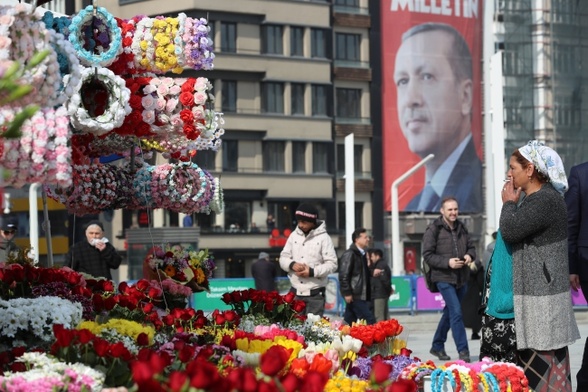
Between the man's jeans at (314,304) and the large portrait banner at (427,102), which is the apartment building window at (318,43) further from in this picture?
the man's jeans at (314,304)

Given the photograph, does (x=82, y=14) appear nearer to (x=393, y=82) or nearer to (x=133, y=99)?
(x=133, y=99)

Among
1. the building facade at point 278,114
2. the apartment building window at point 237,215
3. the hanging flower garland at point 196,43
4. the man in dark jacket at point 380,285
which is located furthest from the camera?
the apartment building window at point 237,215

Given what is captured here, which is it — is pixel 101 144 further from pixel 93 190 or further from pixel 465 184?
pixel 465 184

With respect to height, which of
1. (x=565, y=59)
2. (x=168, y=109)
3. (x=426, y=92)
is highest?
(x=565, y=59)

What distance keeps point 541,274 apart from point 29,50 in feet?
12.1

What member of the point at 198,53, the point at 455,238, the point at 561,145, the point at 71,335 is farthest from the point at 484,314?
the point at 561,145

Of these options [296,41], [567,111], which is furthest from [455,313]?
[296,41]

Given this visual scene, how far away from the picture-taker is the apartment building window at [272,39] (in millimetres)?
74438

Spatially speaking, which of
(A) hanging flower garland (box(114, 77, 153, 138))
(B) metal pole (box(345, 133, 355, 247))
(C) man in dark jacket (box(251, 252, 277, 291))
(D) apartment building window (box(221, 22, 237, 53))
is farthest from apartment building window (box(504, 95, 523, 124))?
(A) hanging flower garland (box(114, 77, 153, 138))

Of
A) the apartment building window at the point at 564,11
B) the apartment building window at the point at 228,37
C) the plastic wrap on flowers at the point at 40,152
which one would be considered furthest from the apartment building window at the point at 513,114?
the plastic wrap on flowers at the point at 40,152

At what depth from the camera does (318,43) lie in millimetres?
77000

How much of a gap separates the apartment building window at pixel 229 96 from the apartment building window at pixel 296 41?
159 inches

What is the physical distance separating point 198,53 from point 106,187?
1.16m

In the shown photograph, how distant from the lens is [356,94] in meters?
79.1
